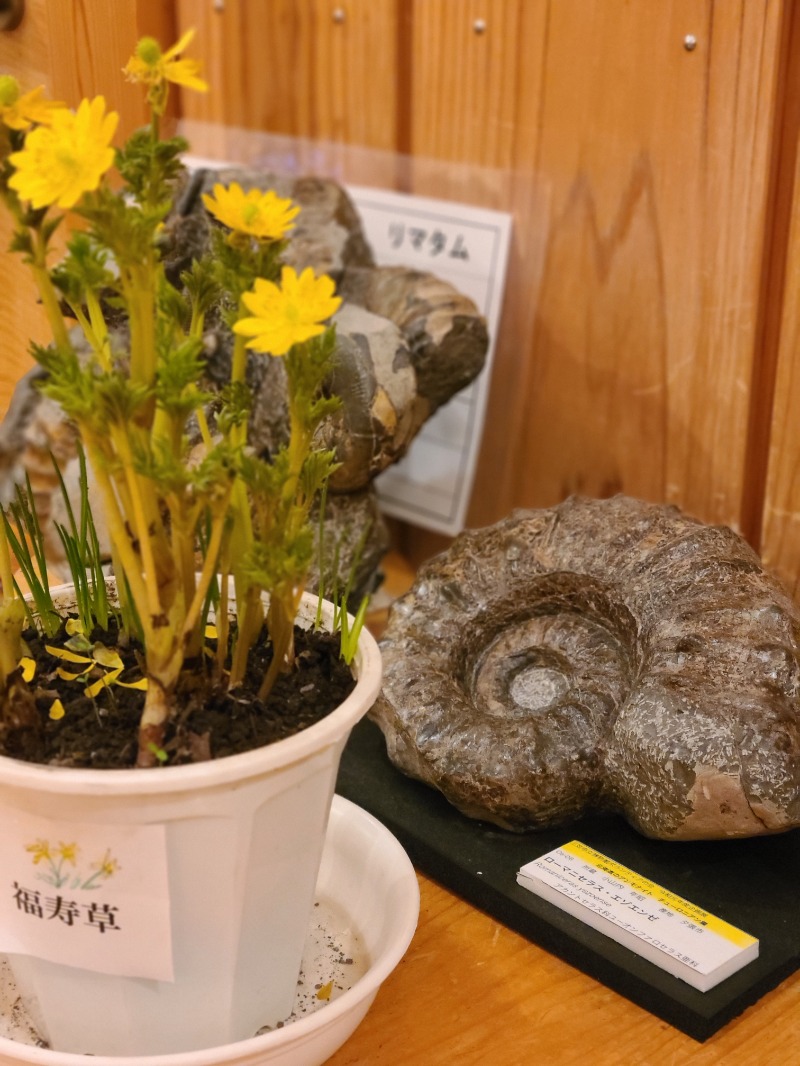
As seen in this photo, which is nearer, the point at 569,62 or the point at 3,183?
the point at 3,183

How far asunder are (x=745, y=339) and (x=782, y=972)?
0.53m

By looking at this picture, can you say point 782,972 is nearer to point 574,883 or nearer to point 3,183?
point 574,883

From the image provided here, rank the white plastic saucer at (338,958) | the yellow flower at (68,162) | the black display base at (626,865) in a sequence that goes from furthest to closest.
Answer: the black display base at (626,865)
the white plastic saucer at (338,958)
the yellow flower at (68,162)

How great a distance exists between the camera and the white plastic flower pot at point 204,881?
19.8 inches

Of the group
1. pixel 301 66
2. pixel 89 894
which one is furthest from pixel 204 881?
pixel 301 66

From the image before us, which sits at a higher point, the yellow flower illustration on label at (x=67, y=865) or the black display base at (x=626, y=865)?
the yellow flower illustration on label at (x=67, y=865)

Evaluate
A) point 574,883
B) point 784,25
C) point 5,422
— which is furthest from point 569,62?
point 574,883

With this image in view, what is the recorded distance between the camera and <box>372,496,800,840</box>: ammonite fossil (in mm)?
724

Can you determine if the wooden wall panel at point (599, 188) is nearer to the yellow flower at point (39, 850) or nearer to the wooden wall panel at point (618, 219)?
the wooden wall panel at point (618, 219)

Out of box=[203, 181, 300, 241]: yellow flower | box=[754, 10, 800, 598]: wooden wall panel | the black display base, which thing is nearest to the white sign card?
box=[754, 10, 800, 598]: wooden wall panel

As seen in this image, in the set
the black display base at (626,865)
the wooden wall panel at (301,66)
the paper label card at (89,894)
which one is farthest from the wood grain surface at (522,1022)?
the wooden wall panel at (301,66)

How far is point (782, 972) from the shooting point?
69 centimetres

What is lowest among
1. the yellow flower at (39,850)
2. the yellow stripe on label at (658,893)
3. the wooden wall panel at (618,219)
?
the yellow stripe on label at (658,893)

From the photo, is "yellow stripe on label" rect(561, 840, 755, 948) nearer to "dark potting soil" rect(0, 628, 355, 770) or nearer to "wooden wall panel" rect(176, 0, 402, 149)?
"dark potting soil" rect(0, 628, 355, 770)
